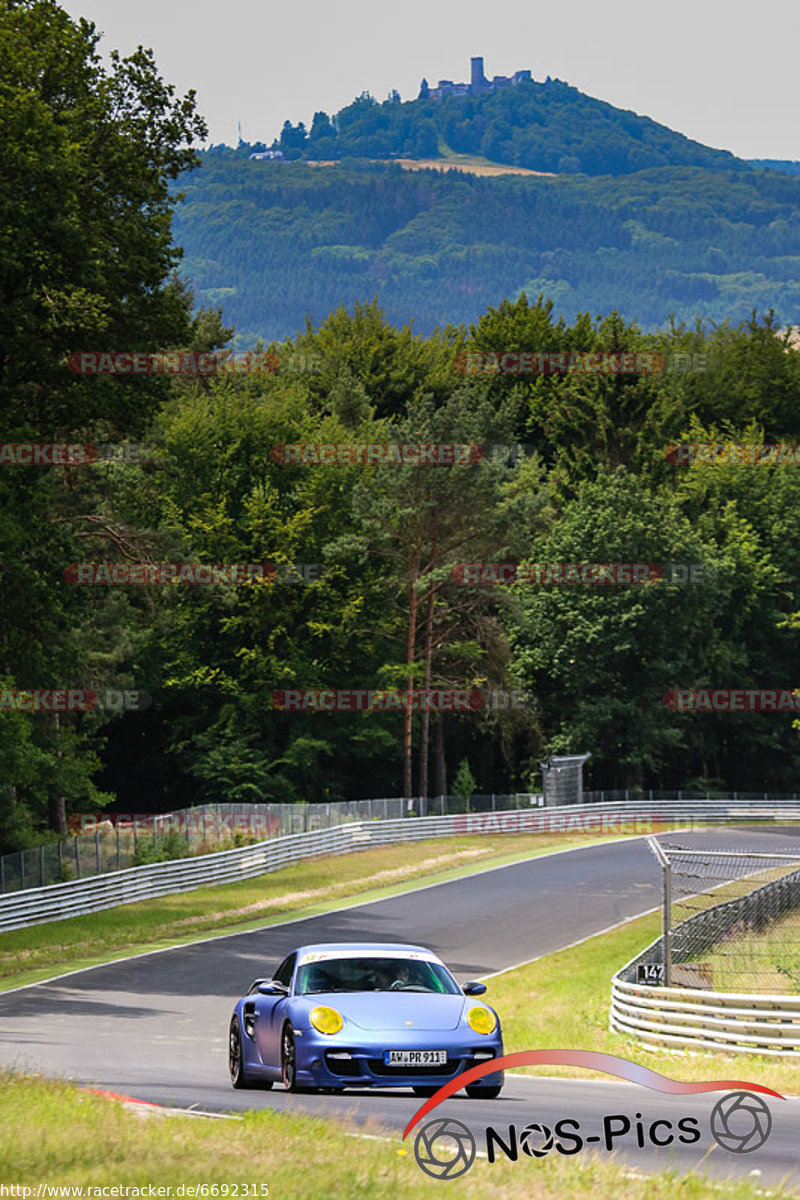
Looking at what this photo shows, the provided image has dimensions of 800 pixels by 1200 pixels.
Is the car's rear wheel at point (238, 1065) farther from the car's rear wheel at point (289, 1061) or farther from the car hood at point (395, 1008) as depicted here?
the car hood at point (395, 1008)

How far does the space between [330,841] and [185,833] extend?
7.09 m

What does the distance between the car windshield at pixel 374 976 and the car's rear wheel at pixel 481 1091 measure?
92cm

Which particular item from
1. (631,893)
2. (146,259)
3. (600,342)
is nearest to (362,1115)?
(146,259)

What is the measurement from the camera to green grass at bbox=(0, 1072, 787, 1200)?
8.91 m

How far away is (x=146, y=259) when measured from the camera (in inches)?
1404

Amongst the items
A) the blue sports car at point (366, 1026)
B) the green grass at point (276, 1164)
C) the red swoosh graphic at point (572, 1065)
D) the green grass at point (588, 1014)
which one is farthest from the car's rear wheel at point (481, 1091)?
the green grass at point (588, 1014)

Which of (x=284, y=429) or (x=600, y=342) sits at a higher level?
(x=600, y=342)

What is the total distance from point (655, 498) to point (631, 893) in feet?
129

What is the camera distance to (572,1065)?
1413cm

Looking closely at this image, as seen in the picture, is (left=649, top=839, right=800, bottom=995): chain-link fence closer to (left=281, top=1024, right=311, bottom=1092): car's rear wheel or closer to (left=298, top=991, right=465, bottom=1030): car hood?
(left=298, top=991, right=465, bottom=1030): car hood

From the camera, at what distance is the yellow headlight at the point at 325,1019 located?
528 inches

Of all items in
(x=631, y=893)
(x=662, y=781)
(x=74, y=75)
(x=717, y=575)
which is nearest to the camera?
(x=74, y=75)

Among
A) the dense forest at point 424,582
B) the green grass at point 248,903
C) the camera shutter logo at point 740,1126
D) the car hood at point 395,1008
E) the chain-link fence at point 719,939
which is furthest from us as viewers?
the dense forest at point 424,582

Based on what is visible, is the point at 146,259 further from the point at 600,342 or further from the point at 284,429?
the point at 600,342
